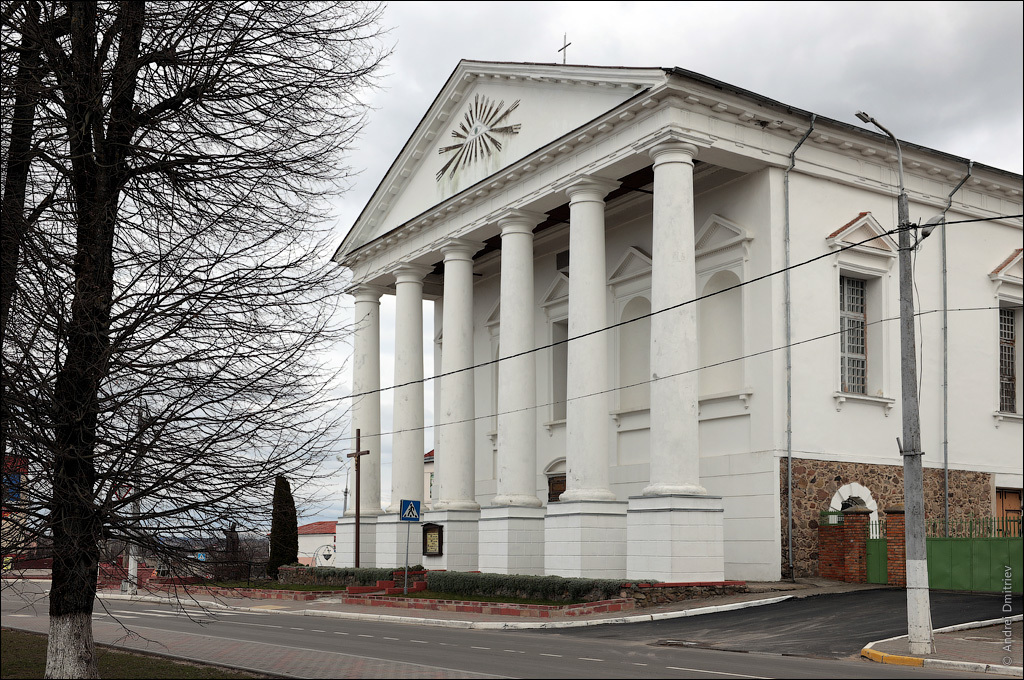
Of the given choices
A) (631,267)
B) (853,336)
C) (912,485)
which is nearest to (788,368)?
(853,336)

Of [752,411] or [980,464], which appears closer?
Result: [752,411]

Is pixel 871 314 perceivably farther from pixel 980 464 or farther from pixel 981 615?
pixel 981 615

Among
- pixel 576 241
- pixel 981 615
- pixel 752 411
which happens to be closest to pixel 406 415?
pixel 576 241

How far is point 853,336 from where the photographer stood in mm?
28375

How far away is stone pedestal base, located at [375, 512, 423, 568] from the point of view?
116 feet

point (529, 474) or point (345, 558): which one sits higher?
point (529, 474)

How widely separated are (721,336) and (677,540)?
7.28m

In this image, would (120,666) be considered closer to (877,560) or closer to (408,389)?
(877,560)

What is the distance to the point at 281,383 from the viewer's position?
10469 mm

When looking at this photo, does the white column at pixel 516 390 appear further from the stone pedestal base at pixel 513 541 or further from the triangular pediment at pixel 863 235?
the triangular pediment at pixel 863 235

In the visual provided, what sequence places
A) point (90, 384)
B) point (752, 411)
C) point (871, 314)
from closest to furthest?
point (90, 384) < point (752, 411) < point (871, 314)

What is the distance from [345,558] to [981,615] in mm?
24353

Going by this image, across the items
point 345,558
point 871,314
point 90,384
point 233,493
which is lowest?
point 345,558

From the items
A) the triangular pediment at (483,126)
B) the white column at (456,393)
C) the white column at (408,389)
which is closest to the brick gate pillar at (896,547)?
the triangular pediment at (483,126)
